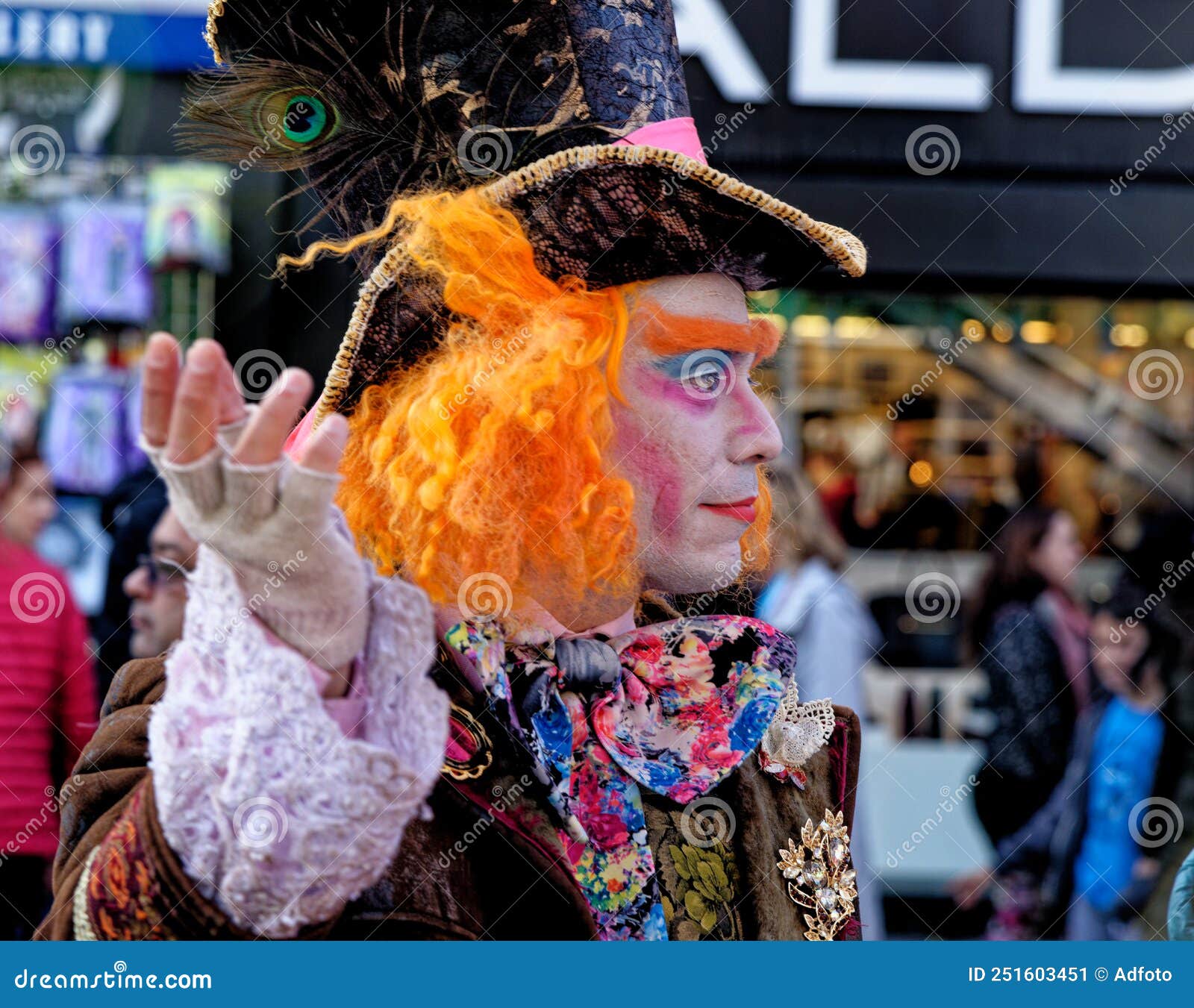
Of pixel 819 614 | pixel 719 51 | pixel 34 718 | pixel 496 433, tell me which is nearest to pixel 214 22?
pixel 496 433

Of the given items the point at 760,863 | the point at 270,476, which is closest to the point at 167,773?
the point at 270,476

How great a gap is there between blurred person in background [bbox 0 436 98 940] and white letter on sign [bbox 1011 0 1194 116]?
3245mm

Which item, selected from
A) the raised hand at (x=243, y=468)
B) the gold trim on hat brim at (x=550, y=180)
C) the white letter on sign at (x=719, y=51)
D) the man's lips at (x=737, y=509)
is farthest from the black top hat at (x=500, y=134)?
the white letter on sign at (x=719, y=51)

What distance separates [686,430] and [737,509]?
12cm

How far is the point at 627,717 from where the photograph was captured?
5.40 feet

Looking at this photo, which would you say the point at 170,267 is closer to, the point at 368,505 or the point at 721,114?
the point at 721,114

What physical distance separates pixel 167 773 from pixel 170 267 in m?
3.41

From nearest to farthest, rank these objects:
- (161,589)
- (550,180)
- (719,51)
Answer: (550,180) → (161,589) → (719,51)

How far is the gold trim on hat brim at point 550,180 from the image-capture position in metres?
1.54

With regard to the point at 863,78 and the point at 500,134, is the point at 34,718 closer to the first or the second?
the point at 500,134

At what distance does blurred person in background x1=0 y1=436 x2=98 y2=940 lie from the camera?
2799 millimetres

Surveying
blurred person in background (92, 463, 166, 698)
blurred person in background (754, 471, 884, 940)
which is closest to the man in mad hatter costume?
blurred person in background (92, 463, 166, 698)

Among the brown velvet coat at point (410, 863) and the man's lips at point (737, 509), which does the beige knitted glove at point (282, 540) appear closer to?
the brown velvet coat at point (410, 863)

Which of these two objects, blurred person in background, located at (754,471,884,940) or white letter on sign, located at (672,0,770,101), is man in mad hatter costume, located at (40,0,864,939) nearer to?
blurred person in background, located at (754,471,884,940)
